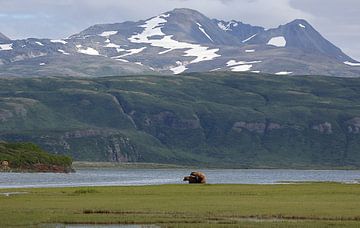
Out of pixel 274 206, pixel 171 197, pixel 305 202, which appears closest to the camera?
pixel 274 206

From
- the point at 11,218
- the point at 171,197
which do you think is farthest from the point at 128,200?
the point at 11,218

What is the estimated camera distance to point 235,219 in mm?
66812

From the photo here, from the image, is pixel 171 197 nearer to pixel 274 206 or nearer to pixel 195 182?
pixel 274 206

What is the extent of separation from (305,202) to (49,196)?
25350 millimetres

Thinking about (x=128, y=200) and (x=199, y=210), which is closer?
(x=199, y=210)

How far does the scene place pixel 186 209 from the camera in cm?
7406

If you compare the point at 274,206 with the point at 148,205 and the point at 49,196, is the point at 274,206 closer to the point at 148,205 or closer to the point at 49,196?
the point at 148,205

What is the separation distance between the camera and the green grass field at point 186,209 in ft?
214

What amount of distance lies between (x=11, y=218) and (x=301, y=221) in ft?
65.8

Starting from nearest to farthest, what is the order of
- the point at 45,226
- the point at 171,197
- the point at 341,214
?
the point at 45,226, the point at 341,214, the point at 171,197

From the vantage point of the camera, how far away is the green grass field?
6525 cm

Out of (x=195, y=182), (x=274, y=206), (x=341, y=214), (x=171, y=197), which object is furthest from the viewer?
(x=195, y=182)

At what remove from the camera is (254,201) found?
8356 centimetres

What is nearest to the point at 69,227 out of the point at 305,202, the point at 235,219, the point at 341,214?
the point at 235,219
